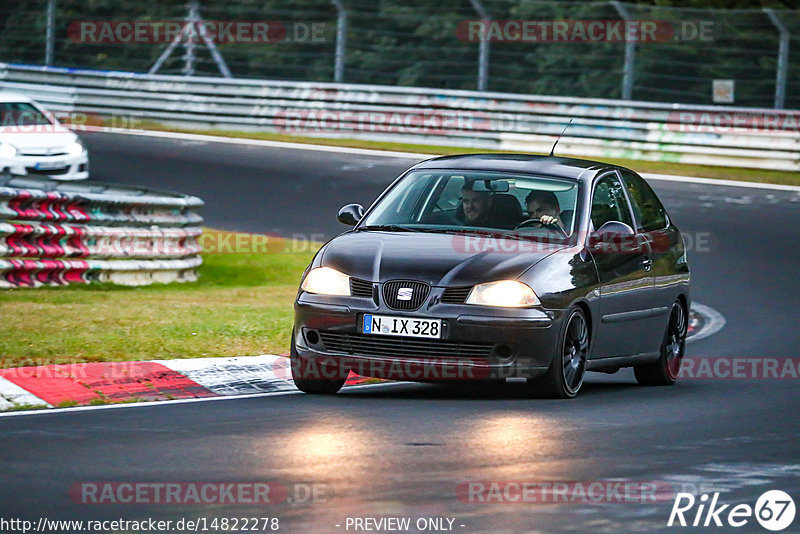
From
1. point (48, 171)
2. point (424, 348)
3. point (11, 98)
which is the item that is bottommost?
point (424, 348)

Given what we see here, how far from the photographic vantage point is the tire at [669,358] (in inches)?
448

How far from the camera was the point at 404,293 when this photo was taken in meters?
9.36

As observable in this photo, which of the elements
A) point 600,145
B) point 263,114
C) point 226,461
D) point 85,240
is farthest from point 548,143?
point 226,461

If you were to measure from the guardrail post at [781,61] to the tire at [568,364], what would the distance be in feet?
53.7

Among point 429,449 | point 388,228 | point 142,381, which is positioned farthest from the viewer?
point 388,228

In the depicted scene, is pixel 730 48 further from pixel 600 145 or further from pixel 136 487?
pixel 136 487

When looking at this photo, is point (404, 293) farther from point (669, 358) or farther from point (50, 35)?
point (50, 35)

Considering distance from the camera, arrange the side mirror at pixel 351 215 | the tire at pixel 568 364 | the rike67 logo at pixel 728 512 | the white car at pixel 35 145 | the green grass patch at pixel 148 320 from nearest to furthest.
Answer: the rike67 logo at pixel 728 512 → the tire at pixel 568 364 → the side mirror at pixel 351 215 → the green grass patch at pixel 148 320 → the white car at pixel 35 145

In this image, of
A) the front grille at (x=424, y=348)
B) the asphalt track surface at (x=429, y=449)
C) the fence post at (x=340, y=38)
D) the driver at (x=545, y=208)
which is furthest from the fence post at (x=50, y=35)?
the front grille at (x=424, y=348)

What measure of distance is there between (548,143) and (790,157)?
3.87 meters

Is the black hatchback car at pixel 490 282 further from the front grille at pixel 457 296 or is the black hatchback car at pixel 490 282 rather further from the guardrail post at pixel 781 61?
the guardrail post at pixel 781 61

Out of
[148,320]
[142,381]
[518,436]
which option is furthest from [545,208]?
[148,320]

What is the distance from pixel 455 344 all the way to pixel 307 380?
1.06m

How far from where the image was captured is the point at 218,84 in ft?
98.4
